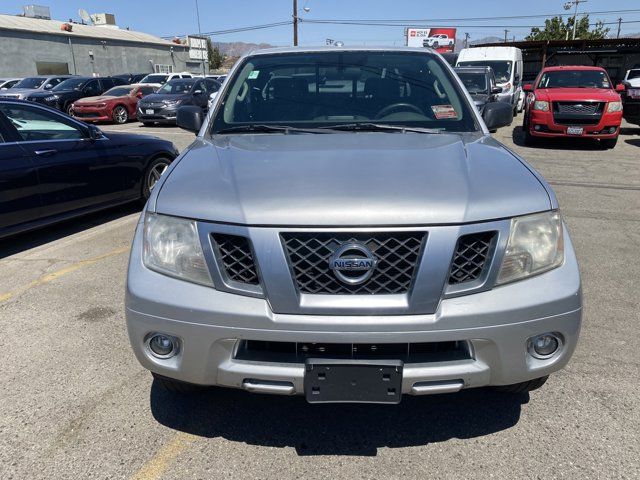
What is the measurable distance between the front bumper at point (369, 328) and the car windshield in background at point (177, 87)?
16777 millimetres

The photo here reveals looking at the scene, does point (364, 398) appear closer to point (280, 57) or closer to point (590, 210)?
point (280, 57)

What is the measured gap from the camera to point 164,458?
7.71ft

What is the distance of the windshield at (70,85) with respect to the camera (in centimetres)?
1912

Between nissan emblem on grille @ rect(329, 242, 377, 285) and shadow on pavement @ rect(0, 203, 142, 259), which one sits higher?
nissan emblem on grille @ rect(329, 242, 377, 285)

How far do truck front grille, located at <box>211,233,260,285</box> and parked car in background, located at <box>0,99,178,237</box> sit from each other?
12.2 ft

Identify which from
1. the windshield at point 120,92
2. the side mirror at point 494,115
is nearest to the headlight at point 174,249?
the side mirror at point 494,115

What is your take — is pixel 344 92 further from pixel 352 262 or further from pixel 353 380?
pixel 353 380

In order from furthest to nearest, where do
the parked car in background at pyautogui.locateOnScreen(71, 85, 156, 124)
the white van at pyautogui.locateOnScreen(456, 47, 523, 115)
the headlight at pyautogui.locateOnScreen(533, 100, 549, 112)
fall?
1. the white van at pyautogui.locateOnScreen(456, 47, 523, 115)
2. the parked car in background at pyautogui.locateOnScreen(71, 85, 156, 124)
3. the headlight at pyautogui.locateOnScreen(533, 100, 549, 112)

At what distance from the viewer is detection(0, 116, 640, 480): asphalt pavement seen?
2295mm

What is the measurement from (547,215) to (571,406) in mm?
1116

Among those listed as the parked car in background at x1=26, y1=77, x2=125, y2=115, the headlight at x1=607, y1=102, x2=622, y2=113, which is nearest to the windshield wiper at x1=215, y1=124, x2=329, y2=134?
the headlight at x1=607, y1=102, x2=622, y2=113

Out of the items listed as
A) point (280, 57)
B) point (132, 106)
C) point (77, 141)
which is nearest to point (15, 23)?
point (132, 106)

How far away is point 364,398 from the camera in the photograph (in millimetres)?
2070

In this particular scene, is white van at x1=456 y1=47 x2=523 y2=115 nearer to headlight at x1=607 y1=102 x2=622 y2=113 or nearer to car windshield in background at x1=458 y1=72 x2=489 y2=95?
car windshield in background at x1=458 y1=72 x2=489 y2=95
